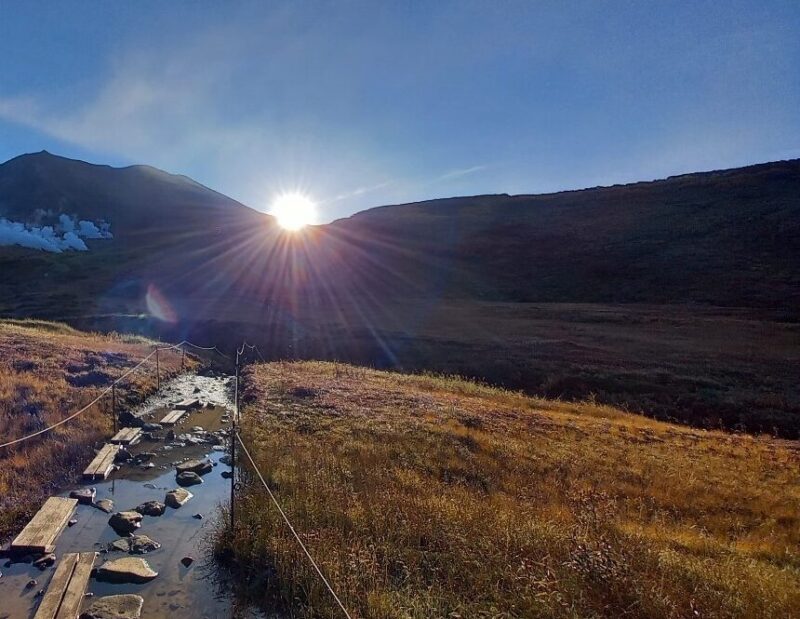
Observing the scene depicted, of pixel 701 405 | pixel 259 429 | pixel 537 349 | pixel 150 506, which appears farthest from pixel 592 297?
pixel 150 506

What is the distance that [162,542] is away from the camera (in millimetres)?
8938

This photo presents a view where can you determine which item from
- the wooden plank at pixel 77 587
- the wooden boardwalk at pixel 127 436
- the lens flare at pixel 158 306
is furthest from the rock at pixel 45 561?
the lens flare at pixel 158 306

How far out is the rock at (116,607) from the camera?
21.8 ft

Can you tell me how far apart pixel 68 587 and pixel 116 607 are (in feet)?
2.95

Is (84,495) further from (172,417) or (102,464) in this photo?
(172,417)

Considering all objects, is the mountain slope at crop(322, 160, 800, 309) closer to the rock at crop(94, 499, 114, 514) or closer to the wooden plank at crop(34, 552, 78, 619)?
the rock at crop(94, 499, 114, 514)

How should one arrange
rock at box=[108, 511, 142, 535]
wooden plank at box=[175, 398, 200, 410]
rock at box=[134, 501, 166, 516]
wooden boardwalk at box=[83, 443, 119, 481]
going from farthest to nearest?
wooden plank at box=[175, 398, 200, 410]
wooden boardwalk at box=[83, 443, 119, 481]
rock at box=[134, 501, 166, 516]
rock at box=[108, 511, 142, 535]

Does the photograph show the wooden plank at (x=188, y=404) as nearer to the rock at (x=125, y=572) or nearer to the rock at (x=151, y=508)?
the rock at (x=151, y=508)

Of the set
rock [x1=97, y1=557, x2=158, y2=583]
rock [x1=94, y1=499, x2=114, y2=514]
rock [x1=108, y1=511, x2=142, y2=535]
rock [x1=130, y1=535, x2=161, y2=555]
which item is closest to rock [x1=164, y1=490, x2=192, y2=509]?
rock [x1=108, y1=511, x2=142, y2=535]

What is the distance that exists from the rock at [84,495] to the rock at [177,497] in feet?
4.67

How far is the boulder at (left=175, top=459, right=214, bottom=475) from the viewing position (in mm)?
12814

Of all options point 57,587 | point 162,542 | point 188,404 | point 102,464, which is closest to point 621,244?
point 188,404

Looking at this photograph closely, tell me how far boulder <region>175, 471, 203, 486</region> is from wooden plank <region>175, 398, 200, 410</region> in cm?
782

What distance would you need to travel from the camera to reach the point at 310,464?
37.5 feet
